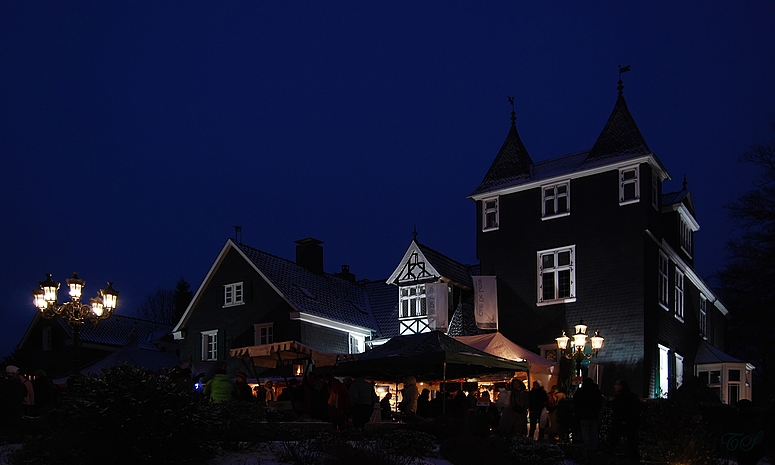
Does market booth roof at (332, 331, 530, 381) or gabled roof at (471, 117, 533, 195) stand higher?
gabled roof at (471, 117, 533, 195)

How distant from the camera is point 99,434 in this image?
412 inches

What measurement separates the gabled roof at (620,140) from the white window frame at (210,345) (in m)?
19.0

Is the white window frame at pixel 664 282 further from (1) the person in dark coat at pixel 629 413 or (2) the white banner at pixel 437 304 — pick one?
(1) the person in dark coat at pixel 629 413

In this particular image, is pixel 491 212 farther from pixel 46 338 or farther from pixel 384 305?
pixel 46 338

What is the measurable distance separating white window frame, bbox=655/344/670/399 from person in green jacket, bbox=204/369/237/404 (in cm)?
1733

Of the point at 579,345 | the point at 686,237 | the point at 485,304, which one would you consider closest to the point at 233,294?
the point at 485,304

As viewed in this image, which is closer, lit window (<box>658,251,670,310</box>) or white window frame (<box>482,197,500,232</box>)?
lit window (<box>658,251,670,310</box>)

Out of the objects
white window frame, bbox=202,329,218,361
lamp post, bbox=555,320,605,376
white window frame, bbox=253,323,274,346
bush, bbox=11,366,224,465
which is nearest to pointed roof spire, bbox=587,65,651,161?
lamp post, bbox=555,320,605,376

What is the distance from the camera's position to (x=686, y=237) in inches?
1377

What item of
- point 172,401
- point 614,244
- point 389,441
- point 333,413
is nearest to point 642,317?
point 614,244

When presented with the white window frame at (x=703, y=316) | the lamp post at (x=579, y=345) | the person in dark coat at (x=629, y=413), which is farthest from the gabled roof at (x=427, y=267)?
the person in dark coat at (x=629, y=413)

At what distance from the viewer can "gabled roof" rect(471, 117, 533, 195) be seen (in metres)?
32.1

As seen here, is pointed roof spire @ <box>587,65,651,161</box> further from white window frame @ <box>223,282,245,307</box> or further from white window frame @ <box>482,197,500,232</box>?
white window frame @ <box>223,282,245,307</box>

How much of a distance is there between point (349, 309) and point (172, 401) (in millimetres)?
27160
